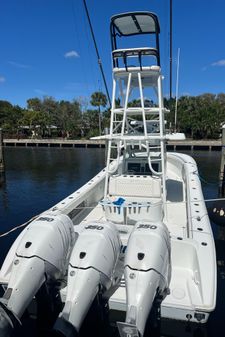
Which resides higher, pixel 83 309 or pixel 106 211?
pixel 106 211

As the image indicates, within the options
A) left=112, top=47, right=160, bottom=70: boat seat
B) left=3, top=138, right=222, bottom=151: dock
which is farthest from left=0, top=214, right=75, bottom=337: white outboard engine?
left=3, top=138, right=222, bottom=151: dock

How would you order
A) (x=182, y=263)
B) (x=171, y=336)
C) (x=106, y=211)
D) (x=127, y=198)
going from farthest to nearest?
(x=127, y=198) → (x=106, y=211) → (x=182, y=263) → (x=171, y=336)

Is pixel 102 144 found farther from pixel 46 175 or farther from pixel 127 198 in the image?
pixel 127 198

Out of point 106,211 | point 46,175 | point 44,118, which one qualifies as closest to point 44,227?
point 106,211

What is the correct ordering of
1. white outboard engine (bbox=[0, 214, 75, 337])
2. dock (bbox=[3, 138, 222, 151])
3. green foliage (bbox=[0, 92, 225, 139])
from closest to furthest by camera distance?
white outboard engine (bbox=[0, 214, 75, 337]) → dock (bbox=[3, 138, 222, 151]) → green foliage (bbox=[0, 92, 225, 139])

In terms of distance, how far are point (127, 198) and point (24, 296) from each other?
3.46m

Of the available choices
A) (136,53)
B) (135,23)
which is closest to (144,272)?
(136,53)

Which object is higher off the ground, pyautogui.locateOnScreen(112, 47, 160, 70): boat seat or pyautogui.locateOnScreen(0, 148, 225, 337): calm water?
pyautogui.locateOnScreen(112, 47, 160, 70): boat seat

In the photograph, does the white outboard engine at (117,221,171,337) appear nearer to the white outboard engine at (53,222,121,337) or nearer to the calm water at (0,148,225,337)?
the white outboard engine at (53,222,121,337)

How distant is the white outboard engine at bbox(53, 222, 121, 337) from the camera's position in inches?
127

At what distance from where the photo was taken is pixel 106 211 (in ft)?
19.6

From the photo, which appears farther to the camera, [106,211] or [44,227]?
[106,211]

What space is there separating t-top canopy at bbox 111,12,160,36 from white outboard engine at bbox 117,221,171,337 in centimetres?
463

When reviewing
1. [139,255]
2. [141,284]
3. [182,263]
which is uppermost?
[139,255]
